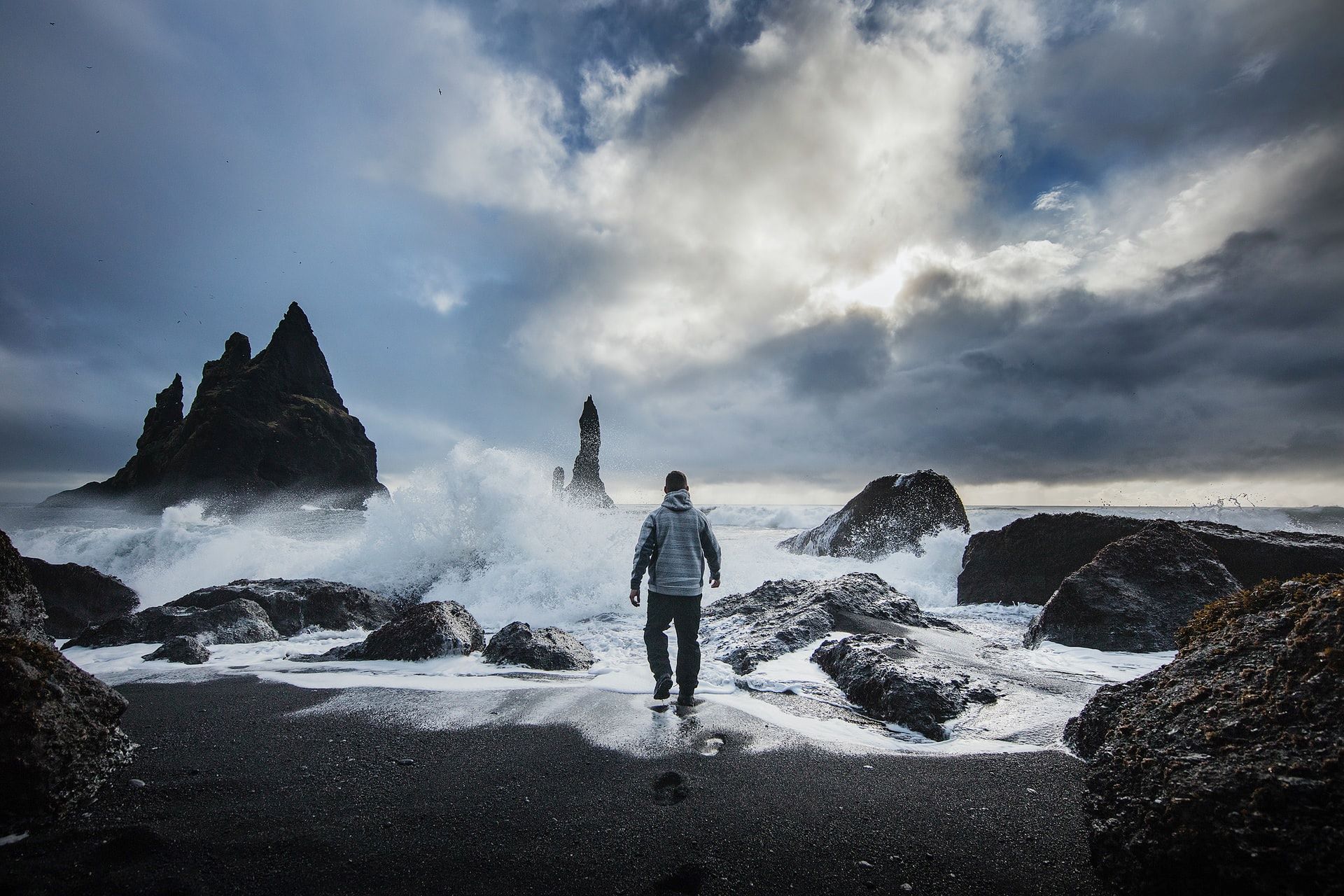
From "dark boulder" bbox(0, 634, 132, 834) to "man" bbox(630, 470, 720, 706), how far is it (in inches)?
136

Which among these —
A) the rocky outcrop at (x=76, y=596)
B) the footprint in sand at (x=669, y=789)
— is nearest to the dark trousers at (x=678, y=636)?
the footprint in sand at (x=669, y=789)

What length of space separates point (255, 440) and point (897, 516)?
219ft

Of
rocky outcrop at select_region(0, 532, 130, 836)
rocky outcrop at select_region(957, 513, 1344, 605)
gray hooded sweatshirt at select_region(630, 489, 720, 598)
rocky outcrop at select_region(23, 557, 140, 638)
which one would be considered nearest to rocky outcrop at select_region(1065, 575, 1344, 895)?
gray hooded sweatshirt at select_region(630, 489, 720, 598)

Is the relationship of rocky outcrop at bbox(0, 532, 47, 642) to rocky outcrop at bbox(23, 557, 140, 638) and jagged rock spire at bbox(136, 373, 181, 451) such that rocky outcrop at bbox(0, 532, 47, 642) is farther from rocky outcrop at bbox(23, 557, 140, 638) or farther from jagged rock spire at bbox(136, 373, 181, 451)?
jagged rock spire at bbox(136, 373, 181, 451)

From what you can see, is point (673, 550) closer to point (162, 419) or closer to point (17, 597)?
point (17, 597)

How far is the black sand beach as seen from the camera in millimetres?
2232

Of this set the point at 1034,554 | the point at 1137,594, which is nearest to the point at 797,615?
the point at 1137,594

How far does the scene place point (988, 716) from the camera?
4.21 metres

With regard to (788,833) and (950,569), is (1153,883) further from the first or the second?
(950,569)

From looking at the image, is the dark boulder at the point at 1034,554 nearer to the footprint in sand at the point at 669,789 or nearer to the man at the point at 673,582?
the man at the point at 673,582

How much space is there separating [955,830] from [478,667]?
497 cm

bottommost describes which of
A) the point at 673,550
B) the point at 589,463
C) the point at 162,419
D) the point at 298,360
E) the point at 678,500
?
the point at 673,550

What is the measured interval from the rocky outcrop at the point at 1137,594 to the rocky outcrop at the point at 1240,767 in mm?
4526

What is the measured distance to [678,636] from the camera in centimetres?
500
